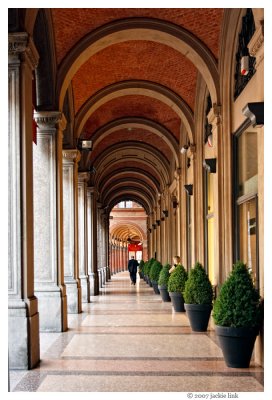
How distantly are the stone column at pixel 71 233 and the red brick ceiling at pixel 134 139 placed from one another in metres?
7.54

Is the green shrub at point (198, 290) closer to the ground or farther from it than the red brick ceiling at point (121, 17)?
closer to the ground

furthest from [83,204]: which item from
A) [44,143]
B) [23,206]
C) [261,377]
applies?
[261,377]

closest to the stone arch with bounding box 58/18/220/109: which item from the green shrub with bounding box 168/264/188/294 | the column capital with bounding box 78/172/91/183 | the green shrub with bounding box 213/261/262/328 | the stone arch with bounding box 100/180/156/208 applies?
the green shrub with bounding box 168/264/188/294

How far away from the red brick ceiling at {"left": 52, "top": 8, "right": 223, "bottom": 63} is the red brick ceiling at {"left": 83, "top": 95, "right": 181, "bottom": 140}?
6298 mm

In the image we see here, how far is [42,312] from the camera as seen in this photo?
10469 millimetres

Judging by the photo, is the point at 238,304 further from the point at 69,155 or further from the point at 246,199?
the point at 69,155

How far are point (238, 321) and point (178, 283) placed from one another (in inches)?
219

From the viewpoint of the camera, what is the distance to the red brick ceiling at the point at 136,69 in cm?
1294

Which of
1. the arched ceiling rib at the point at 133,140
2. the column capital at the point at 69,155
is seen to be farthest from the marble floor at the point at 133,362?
the arched ceiling rib at the point at 133,140

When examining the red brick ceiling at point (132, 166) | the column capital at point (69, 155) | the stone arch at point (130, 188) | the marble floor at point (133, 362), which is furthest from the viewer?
the stone arch at point (130, 188)

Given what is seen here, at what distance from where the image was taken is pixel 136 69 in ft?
46.6

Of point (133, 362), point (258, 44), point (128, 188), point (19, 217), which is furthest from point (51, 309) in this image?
point (128, 188)

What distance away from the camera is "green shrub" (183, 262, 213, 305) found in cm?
976

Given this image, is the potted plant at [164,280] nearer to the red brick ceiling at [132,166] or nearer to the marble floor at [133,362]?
the marble floor at [133,362]
